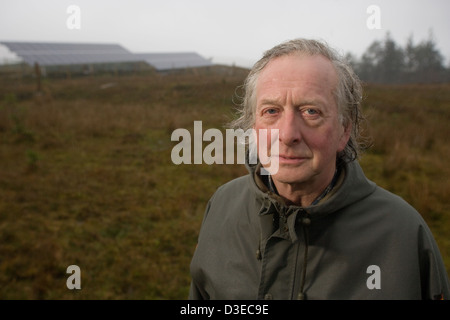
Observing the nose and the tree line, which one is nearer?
the nose

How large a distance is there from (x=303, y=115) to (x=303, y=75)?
18 cm

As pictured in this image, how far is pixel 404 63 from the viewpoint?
1065 inches

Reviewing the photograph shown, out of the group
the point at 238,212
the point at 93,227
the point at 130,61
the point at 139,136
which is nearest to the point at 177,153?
the point at 139,136

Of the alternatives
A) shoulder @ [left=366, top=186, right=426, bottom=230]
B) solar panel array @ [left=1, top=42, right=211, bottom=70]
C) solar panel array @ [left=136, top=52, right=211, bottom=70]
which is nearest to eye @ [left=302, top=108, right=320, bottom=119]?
shoulder @ [left=366, top=186, right=426, bottom=230]

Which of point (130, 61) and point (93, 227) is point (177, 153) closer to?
point (93, 227)

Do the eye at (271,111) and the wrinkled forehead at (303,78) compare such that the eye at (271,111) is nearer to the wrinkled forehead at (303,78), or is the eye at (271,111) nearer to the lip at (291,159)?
the wrinkled forehead at (303,78)

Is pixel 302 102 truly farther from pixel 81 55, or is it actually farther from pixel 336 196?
pixel 81 55

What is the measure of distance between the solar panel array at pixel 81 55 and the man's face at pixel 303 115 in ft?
63.6

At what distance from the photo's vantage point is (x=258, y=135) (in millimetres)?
1701

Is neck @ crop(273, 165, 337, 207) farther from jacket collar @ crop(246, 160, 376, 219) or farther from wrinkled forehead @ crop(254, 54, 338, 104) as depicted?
wrinkled forehead @ crop(254, 54, 338, 104)

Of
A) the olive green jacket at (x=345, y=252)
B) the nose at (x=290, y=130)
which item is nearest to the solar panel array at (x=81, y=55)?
the nose at (x=290, y=130)

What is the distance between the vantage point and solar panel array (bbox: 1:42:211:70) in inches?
912

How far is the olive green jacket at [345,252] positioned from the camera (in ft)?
4.76

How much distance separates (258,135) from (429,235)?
2.94 feet
